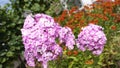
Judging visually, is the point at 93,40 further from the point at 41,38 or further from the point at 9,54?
the point at 9,54

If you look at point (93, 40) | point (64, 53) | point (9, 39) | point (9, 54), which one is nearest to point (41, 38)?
point (93, 40)

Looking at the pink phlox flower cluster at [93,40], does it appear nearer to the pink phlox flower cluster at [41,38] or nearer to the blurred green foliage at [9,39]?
the pink phlox flower cluster at [41,38]

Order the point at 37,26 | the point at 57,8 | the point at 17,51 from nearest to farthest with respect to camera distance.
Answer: the point at 37,26
the point at 17,51
the point at 57,8

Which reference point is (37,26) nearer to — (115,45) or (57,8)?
(115,45)

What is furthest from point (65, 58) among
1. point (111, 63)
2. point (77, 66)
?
point (111, 63)

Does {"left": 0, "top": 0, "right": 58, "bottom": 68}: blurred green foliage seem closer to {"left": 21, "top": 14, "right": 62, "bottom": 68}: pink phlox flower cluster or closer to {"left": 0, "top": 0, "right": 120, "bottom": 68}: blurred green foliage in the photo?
{"left": 0, "top": 0, "right": 120, "bottom": 68}: blurred green foliage

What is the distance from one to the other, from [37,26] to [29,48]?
0.25 m

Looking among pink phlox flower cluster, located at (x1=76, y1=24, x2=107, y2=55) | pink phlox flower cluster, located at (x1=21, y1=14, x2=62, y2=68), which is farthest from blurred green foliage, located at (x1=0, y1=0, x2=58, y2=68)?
pink phlox flower cluster, located at (x1=21, y1=14, x2=62, y2=68)

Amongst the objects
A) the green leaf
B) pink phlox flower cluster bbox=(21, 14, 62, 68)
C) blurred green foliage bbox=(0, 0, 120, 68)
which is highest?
pink phlox flower cluster bbox=(21, 14, 62, 68)

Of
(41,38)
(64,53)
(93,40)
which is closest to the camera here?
(41,38)

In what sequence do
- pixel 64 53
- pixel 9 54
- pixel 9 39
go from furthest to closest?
pixel 9 39 → pixel 9 54 → pixel 64 53

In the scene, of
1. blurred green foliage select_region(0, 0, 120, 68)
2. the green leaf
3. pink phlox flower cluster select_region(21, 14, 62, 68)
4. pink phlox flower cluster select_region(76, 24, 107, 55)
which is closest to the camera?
pink phlox flower cluster select_region(21, 14, 62, 68)

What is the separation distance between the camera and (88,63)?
5.71 meters

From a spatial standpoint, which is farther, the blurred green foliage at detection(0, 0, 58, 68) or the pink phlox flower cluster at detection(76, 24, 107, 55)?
the blurred green foliage at detection(0, 0, 58, 68)
